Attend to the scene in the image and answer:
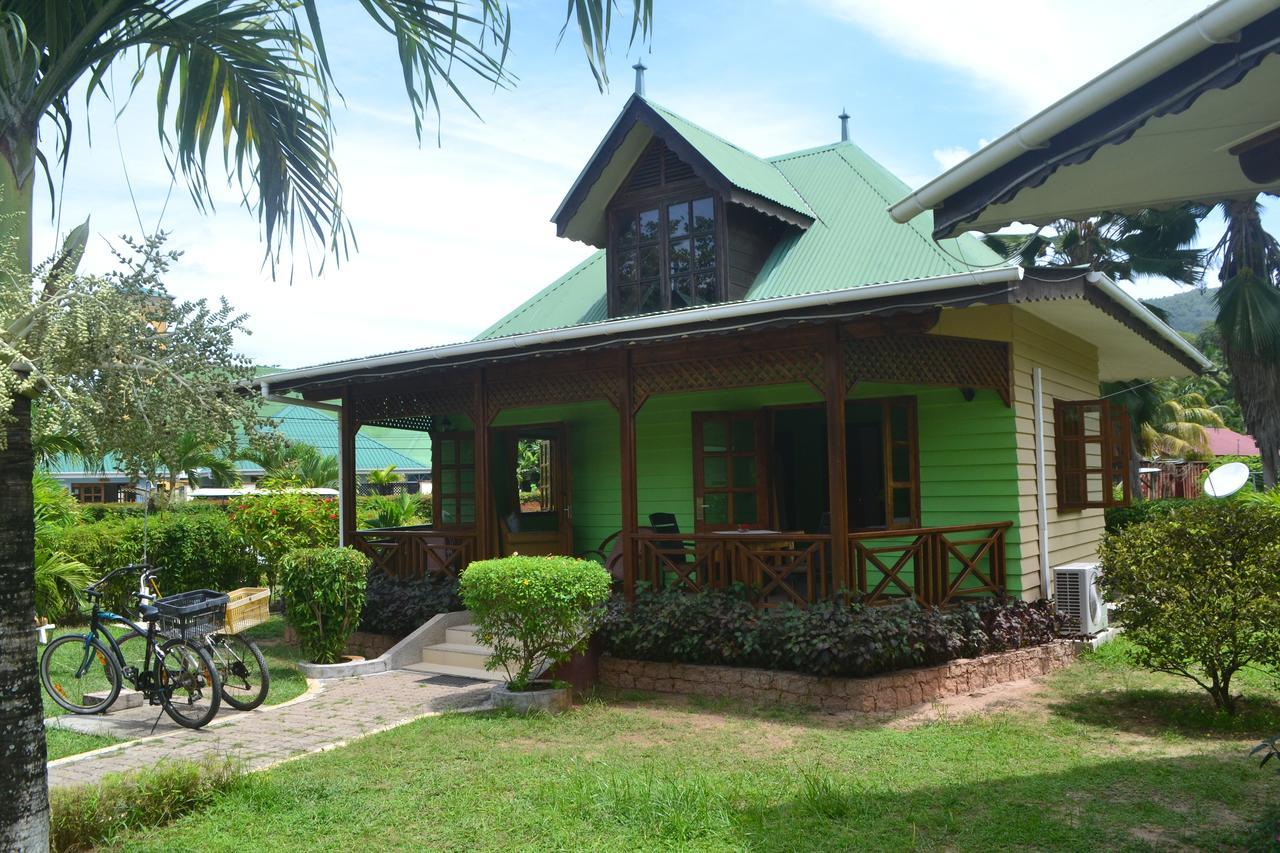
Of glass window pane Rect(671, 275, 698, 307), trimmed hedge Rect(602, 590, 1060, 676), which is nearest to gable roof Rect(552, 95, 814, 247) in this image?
glass window pane Rect(671, 275, 698, 307)

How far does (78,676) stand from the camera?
8172 millimetres

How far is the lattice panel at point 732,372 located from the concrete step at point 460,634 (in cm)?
292

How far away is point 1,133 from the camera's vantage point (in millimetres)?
3869

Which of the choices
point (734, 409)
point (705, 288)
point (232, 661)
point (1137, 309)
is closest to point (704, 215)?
point (705, 288)

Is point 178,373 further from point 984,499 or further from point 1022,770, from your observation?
point 984,499

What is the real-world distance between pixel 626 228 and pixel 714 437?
320 cm

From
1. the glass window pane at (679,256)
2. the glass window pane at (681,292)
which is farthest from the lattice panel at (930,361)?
the glass window pane at (679,256)

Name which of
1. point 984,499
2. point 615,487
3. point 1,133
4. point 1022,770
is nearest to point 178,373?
point 1,133

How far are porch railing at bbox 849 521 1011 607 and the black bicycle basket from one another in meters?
5.04

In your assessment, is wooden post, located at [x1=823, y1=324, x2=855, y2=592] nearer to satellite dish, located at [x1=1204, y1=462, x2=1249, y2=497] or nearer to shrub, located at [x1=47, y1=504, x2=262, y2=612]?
satellite dish, located at [x1=1204, y1=462, x2=1249, y2=497]

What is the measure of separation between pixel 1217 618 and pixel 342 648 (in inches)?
295

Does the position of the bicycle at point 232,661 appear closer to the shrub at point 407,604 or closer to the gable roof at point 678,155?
the shrub at point 407,604

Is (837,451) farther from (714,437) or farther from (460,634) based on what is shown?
(460,634)

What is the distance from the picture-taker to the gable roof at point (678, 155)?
1151 cm
